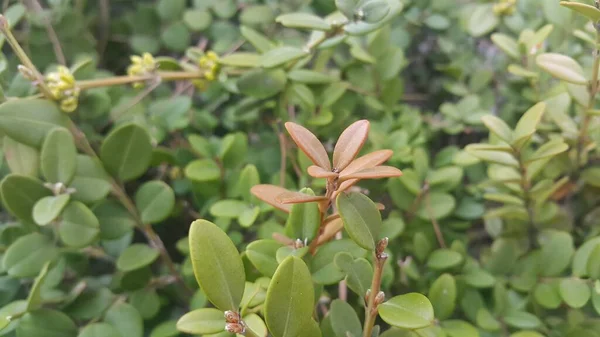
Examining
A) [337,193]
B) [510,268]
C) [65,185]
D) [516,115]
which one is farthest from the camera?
[516,115]

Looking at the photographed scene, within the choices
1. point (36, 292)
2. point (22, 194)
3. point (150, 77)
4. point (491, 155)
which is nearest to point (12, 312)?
point (36, 292)

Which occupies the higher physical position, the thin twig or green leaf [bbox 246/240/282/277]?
the thin twig

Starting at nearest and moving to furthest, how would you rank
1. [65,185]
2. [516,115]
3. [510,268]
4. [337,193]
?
[337,193] → [65,185] → [510,268] → [516,115]

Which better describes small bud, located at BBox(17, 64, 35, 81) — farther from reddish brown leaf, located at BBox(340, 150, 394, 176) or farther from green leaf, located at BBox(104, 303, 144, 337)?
reddish brown leaf, located at BBox(340, 150, 394, 176)

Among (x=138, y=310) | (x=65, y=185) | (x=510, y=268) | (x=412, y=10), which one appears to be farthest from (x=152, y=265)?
(x=412, y=10)

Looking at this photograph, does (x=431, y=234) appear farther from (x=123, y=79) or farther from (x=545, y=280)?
(x=123, y=79)

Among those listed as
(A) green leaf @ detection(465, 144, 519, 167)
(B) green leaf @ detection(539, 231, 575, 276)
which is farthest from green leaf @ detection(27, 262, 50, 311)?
(B) green leaf @ detection(539, 231, 575, 276)
